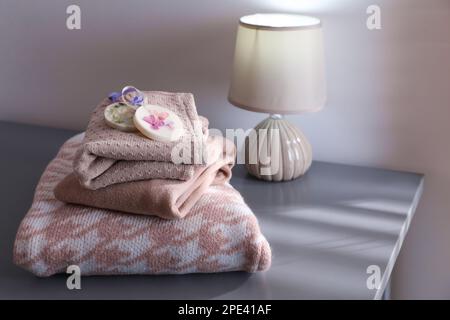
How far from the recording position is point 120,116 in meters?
1.06

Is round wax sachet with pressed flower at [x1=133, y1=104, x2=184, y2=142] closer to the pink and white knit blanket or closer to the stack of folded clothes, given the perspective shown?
the stack of folded clothes

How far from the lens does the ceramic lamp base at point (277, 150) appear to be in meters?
1.29

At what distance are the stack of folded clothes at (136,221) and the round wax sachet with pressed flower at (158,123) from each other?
0.01 meters

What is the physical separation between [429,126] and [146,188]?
65 cm

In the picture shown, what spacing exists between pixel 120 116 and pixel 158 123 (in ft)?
0.25

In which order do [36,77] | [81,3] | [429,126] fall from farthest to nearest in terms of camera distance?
[36,77] → [81,3] → [429,126]

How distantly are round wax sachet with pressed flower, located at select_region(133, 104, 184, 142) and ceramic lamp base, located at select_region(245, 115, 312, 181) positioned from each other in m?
0.28

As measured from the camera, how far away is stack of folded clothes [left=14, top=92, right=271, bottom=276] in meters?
0.94

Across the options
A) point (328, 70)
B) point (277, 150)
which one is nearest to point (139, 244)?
point (277, 150)

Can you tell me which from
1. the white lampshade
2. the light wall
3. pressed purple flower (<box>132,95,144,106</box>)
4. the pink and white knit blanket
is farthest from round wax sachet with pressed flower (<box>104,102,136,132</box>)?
the light wall

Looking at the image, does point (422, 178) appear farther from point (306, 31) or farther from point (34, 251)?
point (34, 251)

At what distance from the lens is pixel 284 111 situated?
1.24 metres
